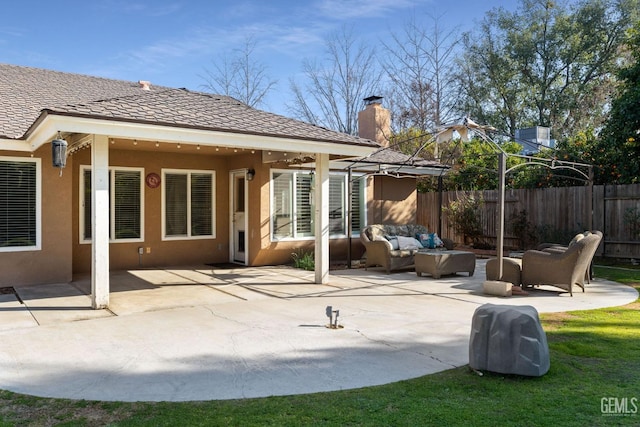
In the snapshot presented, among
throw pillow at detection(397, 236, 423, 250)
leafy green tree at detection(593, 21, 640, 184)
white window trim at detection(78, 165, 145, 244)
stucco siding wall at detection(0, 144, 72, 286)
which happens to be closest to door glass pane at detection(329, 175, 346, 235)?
throw pillow at detection(397, 236, 423, 250)

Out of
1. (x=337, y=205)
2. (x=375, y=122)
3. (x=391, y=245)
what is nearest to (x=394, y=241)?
(x=391, y=245)

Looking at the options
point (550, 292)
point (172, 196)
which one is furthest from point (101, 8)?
point (550, 292)

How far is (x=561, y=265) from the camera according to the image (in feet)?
28.0

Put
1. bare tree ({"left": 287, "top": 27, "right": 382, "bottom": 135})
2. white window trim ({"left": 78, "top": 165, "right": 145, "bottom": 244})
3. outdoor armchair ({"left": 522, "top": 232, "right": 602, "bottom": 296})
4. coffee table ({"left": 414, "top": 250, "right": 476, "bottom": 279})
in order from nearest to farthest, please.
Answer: outdoor armchair ({"left": 522, "top": 232, "right": 602, "bottom": 296}) < coffee table ({"left": 414, "top": 250, "right": 476, "bottom": 279}) < white window trim ({"left": 78, "top": 165, "right": 145, "bottom": 244}) < bare tree ({"left": 287, "top": 27, "right": 382, "bottom": 135})

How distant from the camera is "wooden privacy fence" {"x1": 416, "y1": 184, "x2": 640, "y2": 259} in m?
13.0

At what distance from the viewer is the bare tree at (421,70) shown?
26359 mm

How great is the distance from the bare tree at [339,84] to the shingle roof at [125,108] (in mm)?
16098

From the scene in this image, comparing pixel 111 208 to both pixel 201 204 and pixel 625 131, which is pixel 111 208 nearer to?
pixel 201 204

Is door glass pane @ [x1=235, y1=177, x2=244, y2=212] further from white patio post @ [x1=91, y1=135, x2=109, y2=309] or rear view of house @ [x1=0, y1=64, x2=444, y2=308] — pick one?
white patio post @ [x1=91, y1=135, x2=109, y2=309]

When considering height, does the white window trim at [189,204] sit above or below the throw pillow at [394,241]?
above

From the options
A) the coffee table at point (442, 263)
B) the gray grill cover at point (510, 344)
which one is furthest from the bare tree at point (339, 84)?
the gray grill cover at point (510, 344)

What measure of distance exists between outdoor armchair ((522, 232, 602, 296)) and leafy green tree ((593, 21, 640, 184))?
17.2 feet

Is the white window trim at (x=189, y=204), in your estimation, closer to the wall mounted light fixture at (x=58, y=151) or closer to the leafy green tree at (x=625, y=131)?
the wall mounted light fixture at (x=58, y=151)

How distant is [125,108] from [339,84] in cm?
2237
